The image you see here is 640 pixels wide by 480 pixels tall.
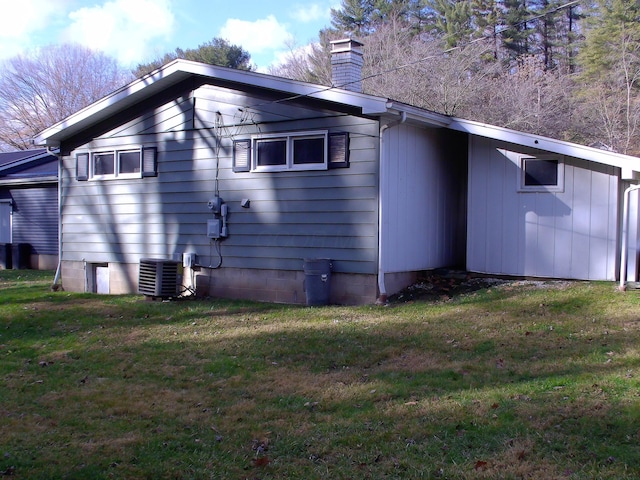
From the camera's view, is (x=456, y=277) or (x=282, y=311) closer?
(x=282, y=311)

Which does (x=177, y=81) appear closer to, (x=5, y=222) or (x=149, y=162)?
(x=149, y=162)

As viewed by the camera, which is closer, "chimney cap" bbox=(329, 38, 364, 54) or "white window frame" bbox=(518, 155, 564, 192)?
"white window frame" bbox=(518, 155, 564, 192)

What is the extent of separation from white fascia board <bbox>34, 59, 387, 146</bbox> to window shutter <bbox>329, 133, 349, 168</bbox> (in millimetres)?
608

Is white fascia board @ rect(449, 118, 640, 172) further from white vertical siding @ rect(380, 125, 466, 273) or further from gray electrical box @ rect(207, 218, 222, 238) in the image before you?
gray electrical box @ rect(207, 218, 222, 238)

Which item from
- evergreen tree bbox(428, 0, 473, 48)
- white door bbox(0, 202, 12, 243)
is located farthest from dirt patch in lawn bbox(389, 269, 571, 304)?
evergreen tree bbox(428, 0, 473, 48)

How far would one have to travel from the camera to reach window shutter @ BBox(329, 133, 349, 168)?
10906mm

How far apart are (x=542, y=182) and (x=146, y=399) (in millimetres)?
7875

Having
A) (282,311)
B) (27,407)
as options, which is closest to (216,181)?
(282,311)

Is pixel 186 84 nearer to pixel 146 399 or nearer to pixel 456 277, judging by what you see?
pixel 456 277

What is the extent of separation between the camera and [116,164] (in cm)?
1389

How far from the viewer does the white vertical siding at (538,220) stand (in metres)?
10.9

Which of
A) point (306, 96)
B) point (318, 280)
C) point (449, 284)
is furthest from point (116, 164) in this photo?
point (449, 284)

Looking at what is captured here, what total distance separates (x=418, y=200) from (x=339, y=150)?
1.79m

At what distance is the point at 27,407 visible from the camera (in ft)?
Answer: 20.7
